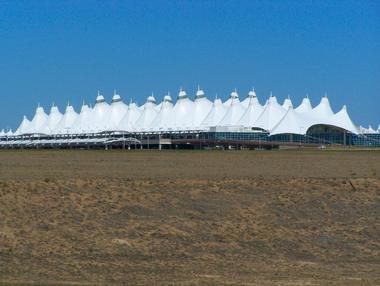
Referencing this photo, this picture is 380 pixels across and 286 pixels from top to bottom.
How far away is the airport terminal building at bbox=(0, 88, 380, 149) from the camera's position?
141 meters

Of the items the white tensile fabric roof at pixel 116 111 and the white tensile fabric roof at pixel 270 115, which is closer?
the white tensile fabric roof at pixel 270 115

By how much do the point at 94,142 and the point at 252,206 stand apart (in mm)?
135022

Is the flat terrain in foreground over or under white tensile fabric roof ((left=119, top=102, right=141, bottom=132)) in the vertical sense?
under

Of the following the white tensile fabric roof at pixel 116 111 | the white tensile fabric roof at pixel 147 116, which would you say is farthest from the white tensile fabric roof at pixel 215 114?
the white tensile fabric roof at pixel 116 111

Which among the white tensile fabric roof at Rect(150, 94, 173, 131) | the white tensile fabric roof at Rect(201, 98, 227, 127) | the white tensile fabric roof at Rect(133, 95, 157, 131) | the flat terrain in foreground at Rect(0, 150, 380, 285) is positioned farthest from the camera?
the white tensile fabric roof at Rect(133, 95, 157, 131)

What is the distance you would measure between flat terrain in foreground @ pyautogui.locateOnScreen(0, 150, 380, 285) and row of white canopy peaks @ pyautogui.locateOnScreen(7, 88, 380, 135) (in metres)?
116

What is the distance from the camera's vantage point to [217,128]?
5748 inches

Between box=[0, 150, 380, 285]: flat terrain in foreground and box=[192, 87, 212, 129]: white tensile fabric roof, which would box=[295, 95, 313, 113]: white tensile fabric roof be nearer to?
box=[192, 87, 212, 129]: white tensile fabric roof

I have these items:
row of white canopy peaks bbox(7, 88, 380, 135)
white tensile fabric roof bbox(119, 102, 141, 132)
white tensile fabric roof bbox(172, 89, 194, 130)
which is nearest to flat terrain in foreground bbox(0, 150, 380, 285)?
row of white canopy peaks bbox(7, 88, 380, 135)

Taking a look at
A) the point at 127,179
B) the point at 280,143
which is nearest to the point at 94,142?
the point at 280,143

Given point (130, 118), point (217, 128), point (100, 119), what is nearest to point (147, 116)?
point (130, 118)

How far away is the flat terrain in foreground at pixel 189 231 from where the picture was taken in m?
17.6

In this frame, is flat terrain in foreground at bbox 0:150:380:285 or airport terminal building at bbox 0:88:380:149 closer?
flat terrain in foreground at bbox 0:150:380:285

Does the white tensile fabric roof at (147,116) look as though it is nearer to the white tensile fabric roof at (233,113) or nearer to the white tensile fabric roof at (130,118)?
the white tensile fabric roof at (130,118)
